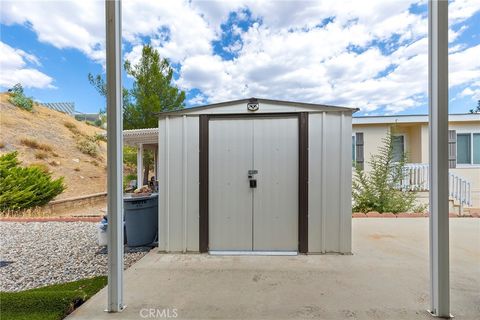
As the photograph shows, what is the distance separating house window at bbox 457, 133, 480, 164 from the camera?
7.39 m

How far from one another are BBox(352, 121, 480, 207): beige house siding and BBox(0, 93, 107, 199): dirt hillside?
10469 mm

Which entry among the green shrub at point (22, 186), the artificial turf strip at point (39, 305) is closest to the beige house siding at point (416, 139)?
the artificial turf strip at point (39, 305)

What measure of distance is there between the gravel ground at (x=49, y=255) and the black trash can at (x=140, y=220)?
0.54 ft

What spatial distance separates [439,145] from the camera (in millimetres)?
1775

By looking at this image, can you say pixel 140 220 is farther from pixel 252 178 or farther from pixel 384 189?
pixel 384 189

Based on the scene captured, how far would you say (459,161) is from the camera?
743cm

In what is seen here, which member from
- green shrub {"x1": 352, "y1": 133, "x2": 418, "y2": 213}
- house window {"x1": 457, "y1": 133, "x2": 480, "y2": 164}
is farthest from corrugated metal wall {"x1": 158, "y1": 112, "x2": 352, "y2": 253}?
house window {"x1": 457, "y1": 133, "x2": 480, "y2": 164}

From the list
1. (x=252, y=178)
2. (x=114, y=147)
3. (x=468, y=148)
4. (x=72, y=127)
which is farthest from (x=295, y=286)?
(x=72, y=127)

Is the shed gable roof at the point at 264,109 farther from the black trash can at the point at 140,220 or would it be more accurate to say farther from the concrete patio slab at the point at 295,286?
the concrete patio slab at the point at 295,286

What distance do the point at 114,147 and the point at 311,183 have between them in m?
2.43

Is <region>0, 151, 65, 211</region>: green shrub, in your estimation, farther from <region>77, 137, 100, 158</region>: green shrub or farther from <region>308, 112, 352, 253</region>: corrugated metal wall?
<region>77, 137, 100, 158</region>: green shrub

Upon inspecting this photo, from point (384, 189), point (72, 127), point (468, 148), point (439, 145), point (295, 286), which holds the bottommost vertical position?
point (295, 286)

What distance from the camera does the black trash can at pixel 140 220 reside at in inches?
142

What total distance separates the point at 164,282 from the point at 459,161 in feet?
30.4
